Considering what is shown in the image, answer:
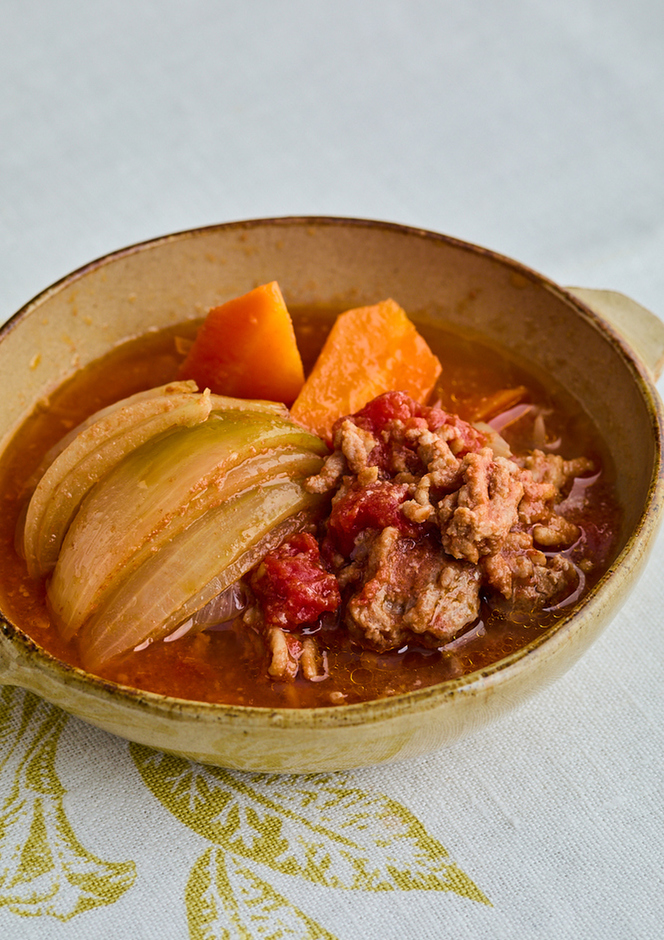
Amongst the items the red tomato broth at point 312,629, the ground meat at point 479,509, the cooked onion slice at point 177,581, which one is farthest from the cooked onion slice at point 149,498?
the ground meat at point 479,509

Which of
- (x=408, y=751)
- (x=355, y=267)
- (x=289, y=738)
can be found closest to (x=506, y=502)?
(x=408, y=751)

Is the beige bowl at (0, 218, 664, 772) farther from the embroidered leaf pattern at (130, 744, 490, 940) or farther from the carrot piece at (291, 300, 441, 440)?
the carrot piece at (291, 300, 441, 440)

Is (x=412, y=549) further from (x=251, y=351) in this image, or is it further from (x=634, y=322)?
(x=634, y=322)

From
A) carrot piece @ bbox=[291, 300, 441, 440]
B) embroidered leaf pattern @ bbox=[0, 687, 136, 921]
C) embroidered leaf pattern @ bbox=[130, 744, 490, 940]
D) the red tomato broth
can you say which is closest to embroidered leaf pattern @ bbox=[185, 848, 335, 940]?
embroidered leaf pattern @ bbox=[130, 744, 490, 940]

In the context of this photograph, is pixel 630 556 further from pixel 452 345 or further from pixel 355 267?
pixel 355 267

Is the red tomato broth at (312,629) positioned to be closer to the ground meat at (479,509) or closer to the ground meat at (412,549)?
the ground meat at (412,549)
